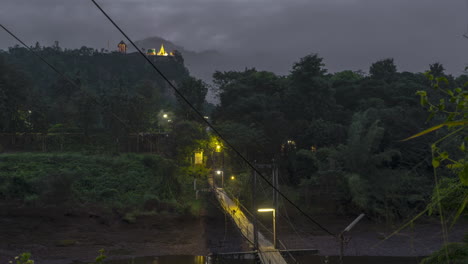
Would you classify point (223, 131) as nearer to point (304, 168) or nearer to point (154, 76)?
point (304, 168)

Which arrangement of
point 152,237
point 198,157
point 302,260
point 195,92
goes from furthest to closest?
point 195,92 < point 198,157 < point 152,237 < point 302,260

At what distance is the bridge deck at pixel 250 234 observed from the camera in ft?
35.0

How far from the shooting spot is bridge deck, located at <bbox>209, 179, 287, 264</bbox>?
1066 cm

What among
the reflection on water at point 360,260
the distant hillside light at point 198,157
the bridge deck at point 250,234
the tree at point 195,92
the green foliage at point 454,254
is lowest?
the reflection on water at point 360,260

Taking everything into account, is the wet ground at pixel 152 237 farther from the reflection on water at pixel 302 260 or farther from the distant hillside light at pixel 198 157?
the distant hillside light at pixel 198 157

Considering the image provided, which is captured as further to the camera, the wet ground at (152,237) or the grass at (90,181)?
the grass at (90,181)

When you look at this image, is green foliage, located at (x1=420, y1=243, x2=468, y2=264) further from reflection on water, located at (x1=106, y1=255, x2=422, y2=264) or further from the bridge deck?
reflection on water, located at (x1=106, y1=255, x2=422, y2=264)

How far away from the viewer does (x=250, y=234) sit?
42.3 ft

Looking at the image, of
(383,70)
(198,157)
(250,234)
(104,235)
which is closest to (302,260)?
(250,234)

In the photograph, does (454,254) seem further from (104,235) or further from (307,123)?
(307,123)

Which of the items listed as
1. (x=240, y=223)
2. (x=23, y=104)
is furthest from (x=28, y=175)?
(x=240, y=223)

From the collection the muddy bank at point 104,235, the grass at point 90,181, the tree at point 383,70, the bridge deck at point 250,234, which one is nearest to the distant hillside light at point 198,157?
the grass at point 90,181

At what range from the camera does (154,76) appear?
65.0 m

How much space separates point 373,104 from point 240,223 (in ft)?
59.3
